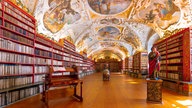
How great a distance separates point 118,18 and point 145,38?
16.1 ft

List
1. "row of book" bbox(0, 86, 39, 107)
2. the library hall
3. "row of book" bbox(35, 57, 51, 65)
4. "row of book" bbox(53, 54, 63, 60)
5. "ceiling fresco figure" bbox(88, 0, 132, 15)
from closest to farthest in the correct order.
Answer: "row of book" bbox(0, 86, 39, 107)
the library hall
"row of book" bbox(35, 57, 51, 65)
"row of book" bbox(53, 54, 63, 60)
"ceiling fresco figure" bbox(88, 0, 132, 15)

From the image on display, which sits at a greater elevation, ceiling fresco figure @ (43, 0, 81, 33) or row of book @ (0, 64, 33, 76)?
ceiling fresco figure @ (43, 0, 81, 33)

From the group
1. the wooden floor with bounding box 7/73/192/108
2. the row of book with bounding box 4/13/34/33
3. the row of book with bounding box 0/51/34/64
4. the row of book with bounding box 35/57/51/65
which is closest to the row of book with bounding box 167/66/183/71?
the wooden floor with bounding box 7/73/192/108

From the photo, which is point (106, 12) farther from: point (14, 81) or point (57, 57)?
point (14, 81)

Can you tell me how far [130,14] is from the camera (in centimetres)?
1194

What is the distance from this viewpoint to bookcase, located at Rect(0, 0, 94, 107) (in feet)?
16.7

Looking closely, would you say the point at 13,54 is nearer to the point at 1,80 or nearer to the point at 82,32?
the point at 1,80

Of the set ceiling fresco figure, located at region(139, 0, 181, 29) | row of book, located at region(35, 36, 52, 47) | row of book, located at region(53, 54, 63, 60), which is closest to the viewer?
row of book, located at region(35, 36, 52, 47)

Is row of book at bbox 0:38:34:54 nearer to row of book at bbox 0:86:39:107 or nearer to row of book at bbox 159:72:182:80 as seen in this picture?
row of book at bbox 0:86:39:107

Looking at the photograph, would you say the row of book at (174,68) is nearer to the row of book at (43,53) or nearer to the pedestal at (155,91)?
the pedestal at (155,91)

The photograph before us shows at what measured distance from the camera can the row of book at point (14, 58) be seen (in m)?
5.06

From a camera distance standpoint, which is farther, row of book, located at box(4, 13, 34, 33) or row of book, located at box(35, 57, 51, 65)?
row of book, located at box(35, 57, 51, 65)

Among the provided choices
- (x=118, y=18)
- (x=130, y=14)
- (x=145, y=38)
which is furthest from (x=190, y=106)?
(x=145, y=38)

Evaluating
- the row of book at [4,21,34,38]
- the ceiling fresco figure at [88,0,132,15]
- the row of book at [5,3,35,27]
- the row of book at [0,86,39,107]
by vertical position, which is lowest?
the row of book at [0,86,39,107]
